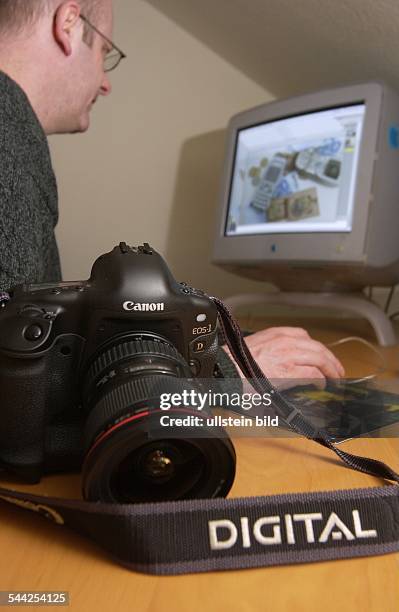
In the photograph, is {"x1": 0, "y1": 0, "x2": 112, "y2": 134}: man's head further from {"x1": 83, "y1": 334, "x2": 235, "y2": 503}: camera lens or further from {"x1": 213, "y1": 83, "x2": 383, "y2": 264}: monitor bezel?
{"x1": 83, "y1": 334, "x2": 235, "y2": 503}: camera lens

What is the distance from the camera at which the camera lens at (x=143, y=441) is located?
0.26 metres

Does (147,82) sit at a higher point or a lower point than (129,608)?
higher

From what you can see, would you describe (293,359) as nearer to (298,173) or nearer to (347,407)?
(347,407)

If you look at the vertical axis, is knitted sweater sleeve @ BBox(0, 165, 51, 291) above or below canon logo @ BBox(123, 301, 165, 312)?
above

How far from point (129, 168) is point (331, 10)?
1.71 feet

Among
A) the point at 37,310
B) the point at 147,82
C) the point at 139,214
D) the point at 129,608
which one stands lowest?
the point at 129,608

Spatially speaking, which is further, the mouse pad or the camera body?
the mouse pad

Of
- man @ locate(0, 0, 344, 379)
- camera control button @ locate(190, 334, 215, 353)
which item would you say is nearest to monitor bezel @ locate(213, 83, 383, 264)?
man @ locate(0, 0, 344, 379)

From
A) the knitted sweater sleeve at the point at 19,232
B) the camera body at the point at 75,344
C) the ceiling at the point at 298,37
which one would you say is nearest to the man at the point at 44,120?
the knitted sweater sleeve at the point at 19,232

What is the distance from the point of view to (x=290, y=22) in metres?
1.06

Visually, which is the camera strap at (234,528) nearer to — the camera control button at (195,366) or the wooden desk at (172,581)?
the wooden desk at (172,581)

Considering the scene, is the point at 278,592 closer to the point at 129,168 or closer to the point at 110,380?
the point at 110,380

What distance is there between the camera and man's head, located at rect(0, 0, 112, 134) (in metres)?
0.71

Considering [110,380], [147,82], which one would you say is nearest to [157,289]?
[110,380]
